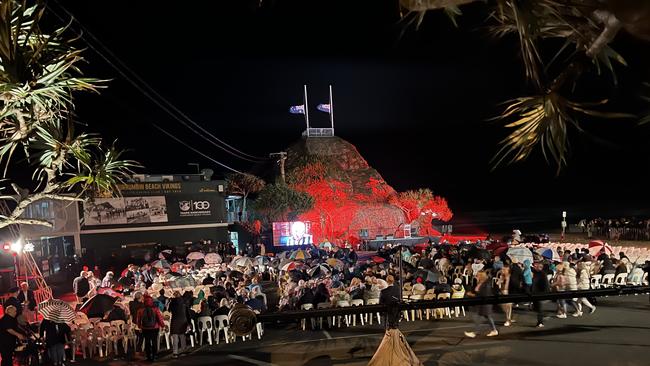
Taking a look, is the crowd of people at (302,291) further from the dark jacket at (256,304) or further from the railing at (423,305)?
the railing at (423,305)

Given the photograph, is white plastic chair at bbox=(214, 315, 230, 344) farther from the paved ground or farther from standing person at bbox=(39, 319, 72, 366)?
standing person at bbox=(39, 319, 72, 366)

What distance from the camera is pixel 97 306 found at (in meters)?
12.2

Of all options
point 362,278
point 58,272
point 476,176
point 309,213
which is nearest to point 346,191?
point 309,213

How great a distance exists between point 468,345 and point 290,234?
35.4 m

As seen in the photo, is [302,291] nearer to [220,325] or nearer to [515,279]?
[220,325]

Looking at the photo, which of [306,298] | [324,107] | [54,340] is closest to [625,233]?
[306,298]

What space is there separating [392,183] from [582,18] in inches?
5329

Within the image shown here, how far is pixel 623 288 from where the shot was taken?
2.41 metres

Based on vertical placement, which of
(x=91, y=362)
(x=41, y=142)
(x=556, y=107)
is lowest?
(x=91, y=362)

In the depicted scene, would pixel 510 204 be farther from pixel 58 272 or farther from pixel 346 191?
pixel 58 272

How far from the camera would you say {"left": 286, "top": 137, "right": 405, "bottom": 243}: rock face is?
57.7 meters

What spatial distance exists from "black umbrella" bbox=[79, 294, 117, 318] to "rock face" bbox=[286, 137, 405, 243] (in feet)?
110

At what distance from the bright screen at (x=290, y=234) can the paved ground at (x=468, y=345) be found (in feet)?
104

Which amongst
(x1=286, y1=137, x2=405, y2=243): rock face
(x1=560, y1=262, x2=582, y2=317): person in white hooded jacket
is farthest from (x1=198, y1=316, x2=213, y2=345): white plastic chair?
(x1=286, y1=137, x2=405, y2=243): rock face
